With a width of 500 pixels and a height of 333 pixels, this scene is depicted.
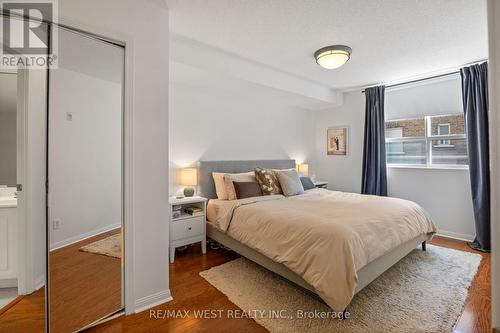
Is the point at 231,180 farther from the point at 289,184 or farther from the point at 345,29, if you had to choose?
the point at 345,29

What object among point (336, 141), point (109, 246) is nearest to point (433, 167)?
point (336, 141)

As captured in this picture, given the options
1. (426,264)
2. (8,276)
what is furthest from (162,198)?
(426,264)

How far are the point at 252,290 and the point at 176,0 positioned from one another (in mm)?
2674

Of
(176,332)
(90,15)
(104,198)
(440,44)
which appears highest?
(440,44)

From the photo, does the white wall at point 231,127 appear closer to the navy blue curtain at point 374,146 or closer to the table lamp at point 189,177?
the table lamp at point 189,177

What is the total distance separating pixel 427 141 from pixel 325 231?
3237 millimetres

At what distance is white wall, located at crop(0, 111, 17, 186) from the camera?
63.4 inches

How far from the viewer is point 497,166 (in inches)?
57.1

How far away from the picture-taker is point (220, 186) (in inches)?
135

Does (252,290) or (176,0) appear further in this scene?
(252,290)

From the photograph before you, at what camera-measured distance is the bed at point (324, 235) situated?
5.87ft

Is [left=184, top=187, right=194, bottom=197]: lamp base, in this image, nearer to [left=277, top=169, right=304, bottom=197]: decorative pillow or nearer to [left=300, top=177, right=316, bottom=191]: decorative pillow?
[left=277, top=169, right=304, bottom=197]: decorative pillow

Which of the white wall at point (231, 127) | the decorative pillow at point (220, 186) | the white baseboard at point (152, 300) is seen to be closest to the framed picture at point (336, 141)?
the white wall at point (231, 127)

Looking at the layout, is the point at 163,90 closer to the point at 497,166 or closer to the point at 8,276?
the point at 8,276
